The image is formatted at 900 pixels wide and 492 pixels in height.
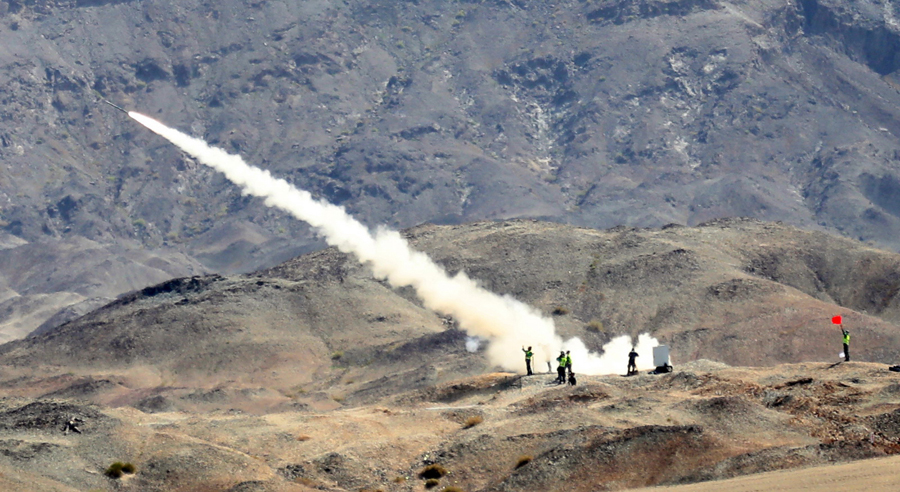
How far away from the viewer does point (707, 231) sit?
114 metres

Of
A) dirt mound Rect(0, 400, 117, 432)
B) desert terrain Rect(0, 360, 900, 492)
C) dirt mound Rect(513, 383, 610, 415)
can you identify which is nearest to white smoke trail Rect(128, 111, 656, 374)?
dirt mound Rect(513, 383, 610, 415)

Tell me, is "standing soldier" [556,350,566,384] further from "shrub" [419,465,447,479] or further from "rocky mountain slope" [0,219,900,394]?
"rocky mountain slope" [0,219,900,394]

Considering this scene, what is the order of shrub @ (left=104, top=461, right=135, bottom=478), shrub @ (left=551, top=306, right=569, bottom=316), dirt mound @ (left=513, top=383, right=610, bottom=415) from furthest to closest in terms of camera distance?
shrub @ (left=551, top=306, right=569, bottom=316) < dirt mound @ (left=513, top=383, right=610, bottom=415) < shrub @ (left=104, top=461, right=135, bottom=478)

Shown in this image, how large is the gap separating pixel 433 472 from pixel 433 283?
169 ft

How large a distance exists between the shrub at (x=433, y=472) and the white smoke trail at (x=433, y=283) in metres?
25.8

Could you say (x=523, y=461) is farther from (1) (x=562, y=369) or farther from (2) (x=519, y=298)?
(2) (x=519, y=298)

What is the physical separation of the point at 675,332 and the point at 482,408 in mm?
37721

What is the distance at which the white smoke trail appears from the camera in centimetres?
8131

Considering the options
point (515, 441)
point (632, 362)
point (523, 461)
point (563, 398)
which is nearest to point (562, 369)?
point (632, 362)

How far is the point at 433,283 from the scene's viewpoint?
98938mm

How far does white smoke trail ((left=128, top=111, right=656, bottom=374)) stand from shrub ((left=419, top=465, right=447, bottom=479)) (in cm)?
2584

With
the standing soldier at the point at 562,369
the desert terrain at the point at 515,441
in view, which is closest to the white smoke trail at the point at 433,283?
the standing soldier at the point at 562,369

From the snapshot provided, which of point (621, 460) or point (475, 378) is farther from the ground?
point (475, 378)

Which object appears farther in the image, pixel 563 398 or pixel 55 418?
pixel 563 398
